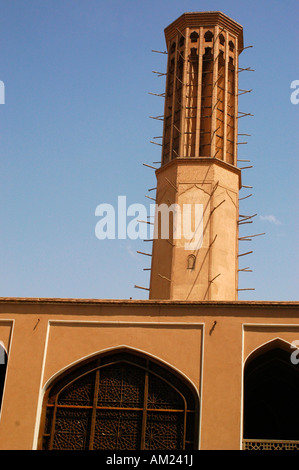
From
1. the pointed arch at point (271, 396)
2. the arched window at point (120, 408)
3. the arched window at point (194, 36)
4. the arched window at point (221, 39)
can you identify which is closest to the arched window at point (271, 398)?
the pointed arch at point (271, 396)

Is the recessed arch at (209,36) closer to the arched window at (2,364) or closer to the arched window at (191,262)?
the arched window at (191,262)

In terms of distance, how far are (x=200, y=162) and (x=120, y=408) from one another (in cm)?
810

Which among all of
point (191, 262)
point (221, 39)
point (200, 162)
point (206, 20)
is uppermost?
point (206, 20)

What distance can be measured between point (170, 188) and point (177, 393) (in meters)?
7.27

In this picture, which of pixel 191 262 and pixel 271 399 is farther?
pixel 191 262

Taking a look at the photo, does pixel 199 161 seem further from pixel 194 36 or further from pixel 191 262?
pixel 194 36

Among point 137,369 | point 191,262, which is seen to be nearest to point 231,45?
point 191,262

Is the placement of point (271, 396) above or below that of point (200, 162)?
below

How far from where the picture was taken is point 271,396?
528 inches

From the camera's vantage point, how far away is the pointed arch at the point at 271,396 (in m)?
11.7

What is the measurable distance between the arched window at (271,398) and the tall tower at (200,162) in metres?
2.73

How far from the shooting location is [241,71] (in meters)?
18.5
